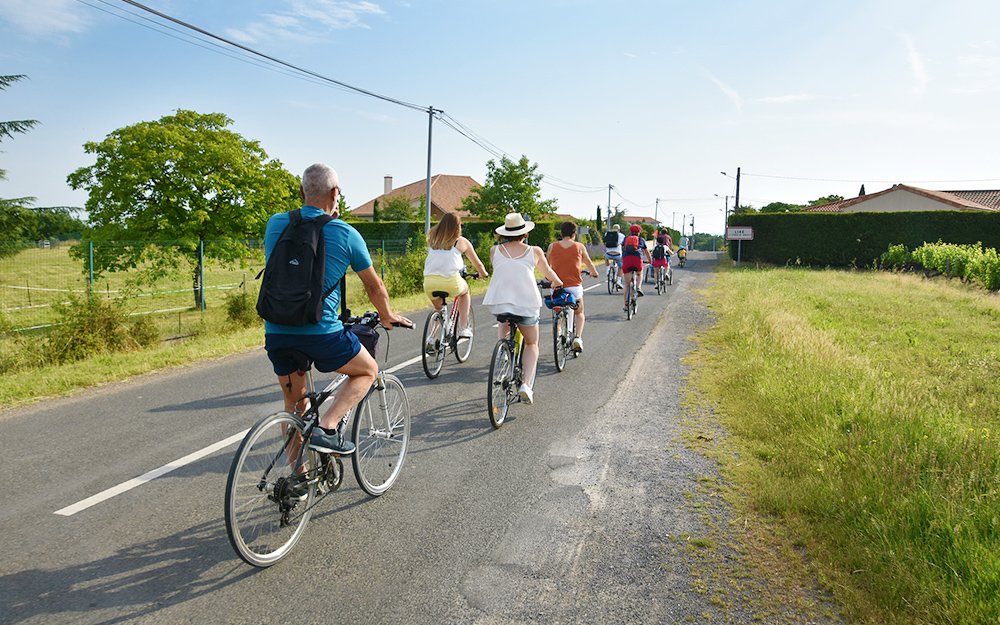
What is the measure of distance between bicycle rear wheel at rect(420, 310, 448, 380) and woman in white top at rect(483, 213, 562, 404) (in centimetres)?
176

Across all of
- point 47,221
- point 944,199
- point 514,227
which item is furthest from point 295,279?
point 944,199

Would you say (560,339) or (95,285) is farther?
(95,285)

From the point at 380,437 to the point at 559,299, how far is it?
14.5 ft

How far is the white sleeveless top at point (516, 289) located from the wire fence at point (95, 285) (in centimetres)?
742

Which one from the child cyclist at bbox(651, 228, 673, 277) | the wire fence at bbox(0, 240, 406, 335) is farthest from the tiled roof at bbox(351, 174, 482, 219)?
the wire fence at bbox(0, 240, 406, 335)

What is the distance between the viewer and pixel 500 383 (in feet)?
19.5

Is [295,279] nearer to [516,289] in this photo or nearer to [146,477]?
[146,477]

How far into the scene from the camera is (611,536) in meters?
3.79

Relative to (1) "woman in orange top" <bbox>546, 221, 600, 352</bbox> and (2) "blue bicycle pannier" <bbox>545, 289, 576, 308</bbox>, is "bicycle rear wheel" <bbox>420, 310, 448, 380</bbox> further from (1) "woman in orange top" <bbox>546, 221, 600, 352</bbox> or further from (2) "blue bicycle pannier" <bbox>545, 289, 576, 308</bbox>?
(1) "woman in orange top" <bbox>546, 221, 600, 352</bbox>

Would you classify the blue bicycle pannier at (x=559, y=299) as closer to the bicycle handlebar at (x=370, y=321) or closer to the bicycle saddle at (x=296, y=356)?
the bicycle handlebar at (x=370, y=321)

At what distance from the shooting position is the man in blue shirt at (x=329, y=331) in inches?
131

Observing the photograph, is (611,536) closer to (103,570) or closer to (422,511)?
(422,511)

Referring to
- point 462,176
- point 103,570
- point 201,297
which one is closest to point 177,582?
point 103,570

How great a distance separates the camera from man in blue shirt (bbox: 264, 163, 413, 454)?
10.9 ft
